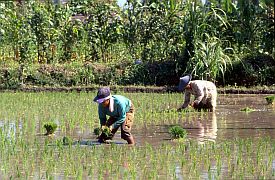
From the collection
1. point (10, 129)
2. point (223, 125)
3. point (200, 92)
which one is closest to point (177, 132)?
point (223, 125)

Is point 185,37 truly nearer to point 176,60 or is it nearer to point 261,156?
point 176,60

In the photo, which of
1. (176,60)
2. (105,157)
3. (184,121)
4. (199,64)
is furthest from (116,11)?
(105,157)

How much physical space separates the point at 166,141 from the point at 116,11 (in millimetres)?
11565

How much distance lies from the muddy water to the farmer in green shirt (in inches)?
17.3

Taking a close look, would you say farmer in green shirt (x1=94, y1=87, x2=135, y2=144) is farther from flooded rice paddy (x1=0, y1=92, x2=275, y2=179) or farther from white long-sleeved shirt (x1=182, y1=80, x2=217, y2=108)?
white long-sleeved shirt (x1=182, y1=80, x2=217, y2=108)

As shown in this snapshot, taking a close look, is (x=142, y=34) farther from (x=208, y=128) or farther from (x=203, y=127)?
(x=208, y=128)

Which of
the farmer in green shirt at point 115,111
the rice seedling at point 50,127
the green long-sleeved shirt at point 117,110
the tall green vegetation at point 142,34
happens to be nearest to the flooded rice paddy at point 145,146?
the rice seedling at point 50,127

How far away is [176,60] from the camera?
18.2 metres

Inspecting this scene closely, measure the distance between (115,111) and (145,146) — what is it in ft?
1.90

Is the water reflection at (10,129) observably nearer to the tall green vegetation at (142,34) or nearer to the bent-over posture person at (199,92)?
the bent-over posture person at (199,92)

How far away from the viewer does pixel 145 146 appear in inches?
343

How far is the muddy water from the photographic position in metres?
9.59

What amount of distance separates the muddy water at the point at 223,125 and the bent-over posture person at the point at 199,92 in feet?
0.68

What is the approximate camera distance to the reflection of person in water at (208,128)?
9539 mm
